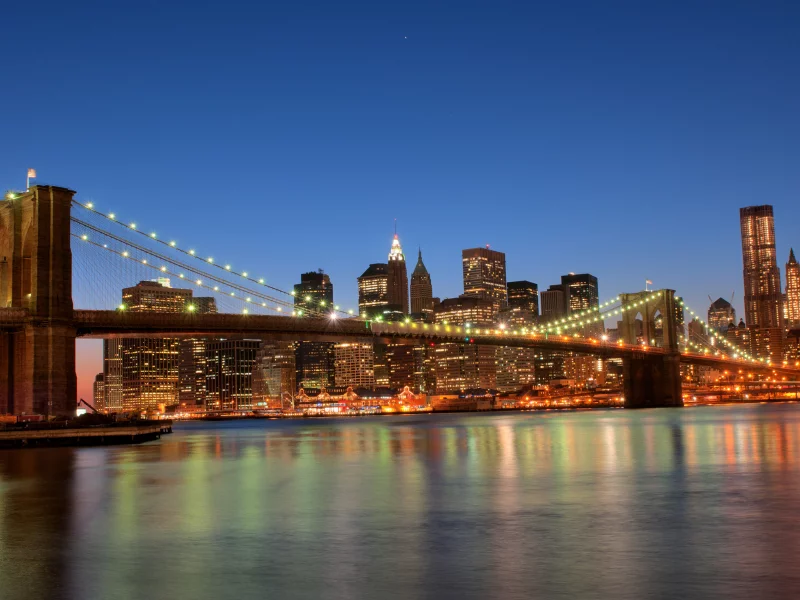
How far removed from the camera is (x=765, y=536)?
55.8ft

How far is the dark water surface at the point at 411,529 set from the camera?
13.5m

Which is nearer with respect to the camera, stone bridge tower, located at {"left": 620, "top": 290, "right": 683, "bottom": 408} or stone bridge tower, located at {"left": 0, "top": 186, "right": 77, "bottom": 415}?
stone bridge tower, located at {"left": 0, "top": 186, "right": 77, "bottom": 415}

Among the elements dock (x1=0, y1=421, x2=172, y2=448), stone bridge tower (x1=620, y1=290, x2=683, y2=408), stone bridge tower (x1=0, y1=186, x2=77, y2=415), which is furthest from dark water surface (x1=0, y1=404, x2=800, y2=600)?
stone bridge tower (x1=620, y1=290, x2=683, y2=408)

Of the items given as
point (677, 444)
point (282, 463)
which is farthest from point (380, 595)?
point (677, 444)

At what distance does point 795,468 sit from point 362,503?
→ 15.3 m

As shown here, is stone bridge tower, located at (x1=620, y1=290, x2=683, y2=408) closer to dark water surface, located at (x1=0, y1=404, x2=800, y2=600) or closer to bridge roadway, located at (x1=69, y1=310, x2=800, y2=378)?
bridge roadway, located at (x1=69, y1=310, x2=800, y2=378)

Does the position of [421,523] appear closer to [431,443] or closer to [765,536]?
[765,536]

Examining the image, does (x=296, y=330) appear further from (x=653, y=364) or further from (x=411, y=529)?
(x=653, y=364)

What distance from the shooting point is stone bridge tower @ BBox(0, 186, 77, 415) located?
54.4 m

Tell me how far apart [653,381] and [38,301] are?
87022 mm

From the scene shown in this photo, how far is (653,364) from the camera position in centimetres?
12100

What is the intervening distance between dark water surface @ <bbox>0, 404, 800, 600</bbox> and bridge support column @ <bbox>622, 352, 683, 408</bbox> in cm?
8222

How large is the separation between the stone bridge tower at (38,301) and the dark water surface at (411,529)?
18418 mm

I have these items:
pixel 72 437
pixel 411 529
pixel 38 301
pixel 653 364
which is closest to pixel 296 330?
pixel 38 301
